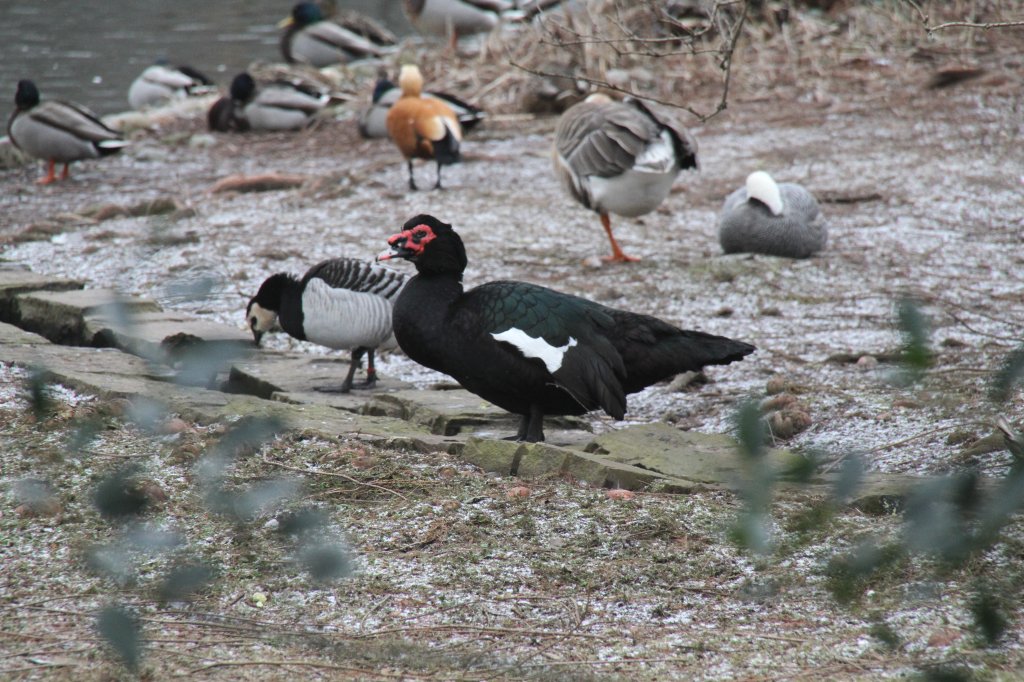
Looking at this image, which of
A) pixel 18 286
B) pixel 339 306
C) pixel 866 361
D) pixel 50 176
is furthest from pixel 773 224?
pixel 50 176

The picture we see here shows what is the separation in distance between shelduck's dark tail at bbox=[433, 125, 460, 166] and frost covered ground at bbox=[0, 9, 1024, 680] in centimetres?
31

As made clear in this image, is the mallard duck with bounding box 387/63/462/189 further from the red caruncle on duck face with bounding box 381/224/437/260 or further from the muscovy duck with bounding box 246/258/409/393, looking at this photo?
the red caruncle on duck face with bounding box 381/224/437/260

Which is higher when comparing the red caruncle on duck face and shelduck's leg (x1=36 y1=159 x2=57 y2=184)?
the red caruncle on duck face

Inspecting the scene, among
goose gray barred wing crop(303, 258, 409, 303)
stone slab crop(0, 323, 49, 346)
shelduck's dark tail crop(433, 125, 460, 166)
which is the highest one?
goose gray barred wing crop(303, 258, 409, 303)

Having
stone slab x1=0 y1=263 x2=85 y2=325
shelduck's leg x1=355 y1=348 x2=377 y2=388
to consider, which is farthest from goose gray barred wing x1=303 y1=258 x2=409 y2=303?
stone slab x1=0 y1=263 x2=85 y2=325

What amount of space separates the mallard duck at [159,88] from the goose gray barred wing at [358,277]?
996 cm

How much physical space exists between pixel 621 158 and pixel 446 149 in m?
2.69

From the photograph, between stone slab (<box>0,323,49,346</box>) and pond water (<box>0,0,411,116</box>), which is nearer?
stone slab (<box>0,323,49,346</box>)

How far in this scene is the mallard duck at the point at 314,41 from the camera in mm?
16625

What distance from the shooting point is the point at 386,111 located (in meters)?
11.2

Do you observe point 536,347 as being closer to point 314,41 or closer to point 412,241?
point 412,241

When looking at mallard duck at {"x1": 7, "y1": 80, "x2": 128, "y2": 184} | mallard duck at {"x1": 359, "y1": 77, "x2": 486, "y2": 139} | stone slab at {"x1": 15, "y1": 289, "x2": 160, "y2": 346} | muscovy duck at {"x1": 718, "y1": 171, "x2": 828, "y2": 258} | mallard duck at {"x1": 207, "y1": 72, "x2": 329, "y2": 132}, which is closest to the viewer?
stone slab at {"x1": 15, "y1": 289, "x2": 160, "y2": 346}

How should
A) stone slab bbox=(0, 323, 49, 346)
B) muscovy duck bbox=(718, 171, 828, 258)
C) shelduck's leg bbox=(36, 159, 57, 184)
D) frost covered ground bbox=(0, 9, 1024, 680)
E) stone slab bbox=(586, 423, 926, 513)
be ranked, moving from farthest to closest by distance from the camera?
shelduck's leg bbox=(36, 159, 57, 184)
muscovy duck bbox=(718, 171, 828, 258)
stone slab bbox=(0, 323, 49, 346)
stone slab bbox=(586, 423, 926, 513)
frost covered ground bbox=(0, 9, 1024, 680)

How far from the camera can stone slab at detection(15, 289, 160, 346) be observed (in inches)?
214
